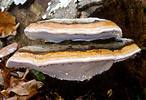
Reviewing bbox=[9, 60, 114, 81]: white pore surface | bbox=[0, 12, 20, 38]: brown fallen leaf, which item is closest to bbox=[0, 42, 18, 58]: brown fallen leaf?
bbox=[0, 12, 20, 38]: brown fallen leaf

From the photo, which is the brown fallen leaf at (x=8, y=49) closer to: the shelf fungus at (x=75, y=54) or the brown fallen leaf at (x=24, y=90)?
Answer: the brown fallen leaf at (x=24, y=90)

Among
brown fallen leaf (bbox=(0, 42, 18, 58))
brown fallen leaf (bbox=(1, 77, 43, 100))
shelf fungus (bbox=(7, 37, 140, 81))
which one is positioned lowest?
brown fallen leaf (bbox=(1, 77, 43, 100))

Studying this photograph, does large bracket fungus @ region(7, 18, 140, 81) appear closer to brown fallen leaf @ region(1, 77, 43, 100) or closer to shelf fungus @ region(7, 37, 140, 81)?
shelf fungus @ region(7, 37, 140, 81)

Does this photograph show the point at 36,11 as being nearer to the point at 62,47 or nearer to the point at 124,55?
the point at 62,47

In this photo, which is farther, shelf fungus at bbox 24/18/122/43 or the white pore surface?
the white pore surface

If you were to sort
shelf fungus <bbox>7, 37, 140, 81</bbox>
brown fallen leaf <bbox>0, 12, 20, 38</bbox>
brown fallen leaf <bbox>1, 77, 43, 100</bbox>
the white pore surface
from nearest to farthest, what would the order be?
→ shelf fungus <bbox>7, 37, 140, 81</bbox>
the white pore surface
brown fallen leaf <bbox>1, 77, 43, 100</bbox>
brown fallen leaf <bbox>0, 12, 20, 38</bbox>

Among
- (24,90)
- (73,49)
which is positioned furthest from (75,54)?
(24,90)
